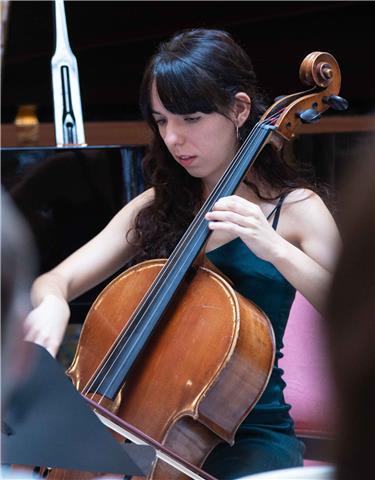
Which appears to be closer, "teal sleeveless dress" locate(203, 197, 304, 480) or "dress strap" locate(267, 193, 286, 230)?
"teal sleeveless dress" locate(203, 197, 304, 480)

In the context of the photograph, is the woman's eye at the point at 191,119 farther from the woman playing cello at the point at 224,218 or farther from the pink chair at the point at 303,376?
the pink chair at the point at 303,376

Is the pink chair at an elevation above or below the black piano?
below

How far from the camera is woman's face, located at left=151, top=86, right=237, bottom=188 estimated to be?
158 centimetres

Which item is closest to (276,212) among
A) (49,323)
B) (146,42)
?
(49,323)

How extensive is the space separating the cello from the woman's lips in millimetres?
121

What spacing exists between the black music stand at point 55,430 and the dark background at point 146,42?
6.32 feet

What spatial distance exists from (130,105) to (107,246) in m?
1.51

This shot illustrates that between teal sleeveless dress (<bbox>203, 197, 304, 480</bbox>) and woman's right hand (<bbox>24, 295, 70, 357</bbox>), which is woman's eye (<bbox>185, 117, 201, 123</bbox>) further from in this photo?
woman's right hand (<bbox>24, 295, 70, 357</bbox>)

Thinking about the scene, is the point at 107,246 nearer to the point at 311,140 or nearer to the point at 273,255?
the point at 273,255

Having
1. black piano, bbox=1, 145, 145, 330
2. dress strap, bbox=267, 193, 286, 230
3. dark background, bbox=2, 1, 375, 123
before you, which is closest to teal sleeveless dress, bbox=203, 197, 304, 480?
dress strap, bbox=267, 193, 286, 230

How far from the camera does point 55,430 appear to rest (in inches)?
37.2

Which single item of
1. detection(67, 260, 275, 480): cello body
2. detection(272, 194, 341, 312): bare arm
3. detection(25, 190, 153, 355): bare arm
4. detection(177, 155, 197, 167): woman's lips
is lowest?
detection(67, 260, 275, 480): cello body

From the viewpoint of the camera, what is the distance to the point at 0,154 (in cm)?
223

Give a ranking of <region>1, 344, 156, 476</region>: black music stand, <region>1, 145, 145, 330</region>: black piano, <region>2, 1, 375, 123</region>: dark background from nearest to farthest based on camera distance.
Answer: <region>1, 344, 156, 476</region>: black music stand < <region>1, 145, 145, 330</region>: black piano < <region>2, 1, 375, 123</region>: dark background
